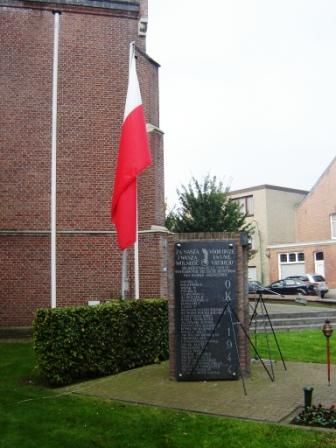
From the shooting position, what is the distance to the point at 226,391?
8.12 m

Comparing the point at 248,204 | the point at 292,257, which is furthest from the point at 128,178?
the point at 248,204

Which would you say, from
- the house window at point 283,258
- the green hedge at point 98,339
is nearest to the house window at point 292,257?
the house window at point 283,258

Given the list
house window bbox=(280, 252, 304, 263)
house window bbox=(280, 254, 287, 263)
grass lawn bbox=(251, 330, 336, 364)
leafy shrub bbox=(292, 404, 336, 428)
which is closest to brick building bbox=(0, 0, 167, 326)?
grass lawn bbox=(251, 330, 336, 364)

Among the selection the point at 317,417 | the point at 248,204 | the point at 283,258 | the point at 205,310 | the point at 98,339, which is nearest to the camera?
the point at 317,417

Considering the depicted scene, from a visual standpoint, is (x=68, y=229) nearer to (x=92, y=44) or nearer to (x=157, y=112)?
(x=157, y=112)

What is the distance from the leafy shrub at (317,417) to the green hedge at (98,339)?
4005 mm

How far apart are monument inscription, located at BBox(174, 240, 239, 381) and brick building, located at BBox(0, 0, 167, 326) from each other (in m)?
7.25

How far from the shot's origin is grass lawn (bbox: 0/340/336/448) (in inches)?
230

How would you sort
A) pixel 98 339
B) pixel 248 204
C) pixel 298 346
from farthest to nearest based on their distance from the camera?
pixel 248 204 < pixel 298 346 < pixel 98 339

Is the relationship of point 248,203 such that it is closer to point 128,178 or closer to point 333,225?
point 333,225

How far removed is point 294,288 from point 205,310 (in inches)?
980

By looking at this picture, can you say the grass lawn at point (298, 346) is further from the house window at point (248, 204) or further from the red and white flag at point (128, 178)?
the house window at point (248, 204)

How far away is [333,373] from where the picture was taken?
9.39 meters

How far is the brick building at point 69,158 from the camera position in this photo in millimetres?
15750
